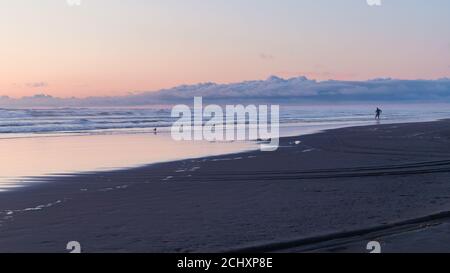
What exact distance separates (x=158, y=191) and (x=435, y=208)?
19.6 ft

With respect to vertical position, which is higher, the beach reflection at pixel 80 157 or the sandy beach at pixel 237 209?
the sandy beach at pixel 237 209

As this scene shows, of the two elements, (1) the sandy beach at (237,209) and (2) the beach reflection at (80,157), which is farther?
(2) the beach reflection at (80,157)

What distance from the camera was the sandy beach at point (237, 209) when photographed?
297 inches

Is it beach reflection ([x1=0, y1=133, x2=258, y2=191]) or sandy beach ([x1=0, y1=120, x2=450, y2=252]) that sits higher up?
sandy beach ([x1=0, y1=120, x2=450, y2=252])

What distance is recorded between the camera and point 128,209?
1020 cm

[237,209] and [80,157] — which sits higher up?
[237,209]

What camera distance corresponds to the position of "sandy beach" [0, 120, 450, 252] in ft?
24.8

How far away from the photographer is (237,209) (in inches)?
396

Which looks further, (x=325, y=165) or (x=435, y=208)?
(x=325, y=165)

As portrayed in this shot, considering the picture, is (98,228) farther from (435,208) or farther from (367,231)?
(435,208)

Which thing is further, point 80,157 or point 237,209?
point 80,157

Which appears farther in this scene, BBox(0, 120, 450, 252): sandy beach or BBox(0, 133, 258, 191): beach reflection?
BBox(0, 133, 258, 191): beach reflection
